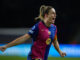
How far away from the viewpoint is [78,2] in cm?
1569

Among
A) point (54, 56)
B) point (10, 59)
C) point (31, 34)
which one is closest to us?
point (31, 34)

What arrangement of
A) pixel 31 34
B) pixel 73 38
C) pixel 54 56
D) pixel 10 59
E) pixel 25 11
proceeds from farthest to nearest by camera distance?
pixel 25 11, pixel 73 38, pixel 54 56, pixel 10 59, pixel 31 34

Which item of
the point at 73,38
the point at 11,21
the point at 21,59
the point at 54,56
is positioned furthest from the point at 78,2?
the point at 21,59

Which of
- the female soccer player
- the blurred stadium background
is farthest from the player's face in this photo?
the blurred stadium background

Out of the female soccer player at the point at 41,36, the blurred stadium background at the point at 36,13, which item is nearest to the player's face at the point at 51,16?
the female soccer player at the point at 41,36

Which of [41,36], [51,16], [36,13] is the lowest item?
[41,36]

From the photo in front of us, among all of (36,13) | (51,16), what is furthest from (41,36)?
(36,13)

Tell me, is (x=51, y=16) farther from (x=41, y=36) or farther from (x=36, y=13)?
(x=36, y=13)

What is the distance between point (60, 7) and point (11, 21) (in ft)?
9.09

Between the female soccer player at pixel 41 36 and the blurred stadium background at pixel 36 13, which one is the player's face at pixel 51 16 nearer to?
the female soccer player at pixel 41 36

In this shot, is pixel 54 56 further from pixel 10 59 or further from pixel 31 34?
pixel 31 34

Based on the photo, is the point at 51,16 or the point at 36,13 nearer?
the point at 51,16

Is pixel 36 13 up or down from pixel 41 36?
up

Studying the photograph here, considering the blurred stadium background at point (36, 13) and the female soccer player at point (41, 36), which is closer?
the female soccer player at point (41, 36)
